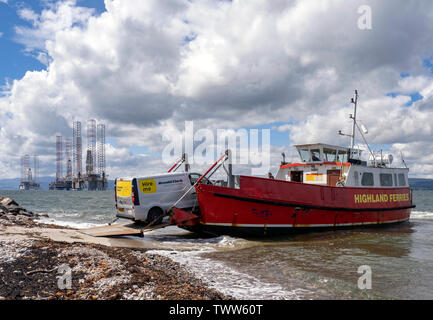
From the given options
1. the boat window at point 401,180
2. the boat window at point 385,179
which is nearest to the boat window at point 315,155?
the boat window at point 385,179

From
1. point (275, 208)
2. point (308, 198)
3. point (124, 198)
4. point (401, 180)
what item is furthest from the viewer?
point (401, 180)

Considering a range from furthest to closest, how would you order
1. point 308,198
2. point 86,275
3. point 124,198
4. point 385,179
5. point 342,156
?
point 385,179 < point 342,156 < point 308,198 < point 124,198 < point 86,275

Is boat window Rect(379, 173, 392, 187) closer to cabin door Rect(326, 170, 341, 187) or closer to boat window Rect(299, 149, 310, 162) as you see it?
cabin door Rect(326, 170, 341, 187)

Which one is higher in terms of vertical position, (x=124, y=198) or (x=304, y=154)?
(x=304, y=154)

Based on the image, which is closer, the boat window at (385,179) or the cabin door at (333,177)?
the cabin door at (333,177)

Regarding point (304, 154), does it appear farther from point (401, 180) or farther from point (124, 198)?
point (124, 198)

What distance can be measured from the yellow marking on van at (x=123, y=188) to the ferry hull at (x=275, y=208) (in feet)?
6.26

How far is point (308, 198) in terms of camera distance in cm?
1232

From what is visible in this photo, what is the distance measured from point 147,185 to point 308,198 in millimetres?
6039

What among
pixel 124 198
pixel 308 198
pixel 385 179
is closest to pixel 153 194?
pixel 124 198

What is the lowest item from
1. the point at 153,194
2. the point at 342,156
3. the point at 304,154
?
the point at 153,194

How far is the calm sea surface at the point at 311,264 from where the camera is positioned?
602 cm

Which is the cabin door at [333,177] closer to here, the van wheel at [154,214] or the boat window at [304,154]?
the boat window at [304,154]
